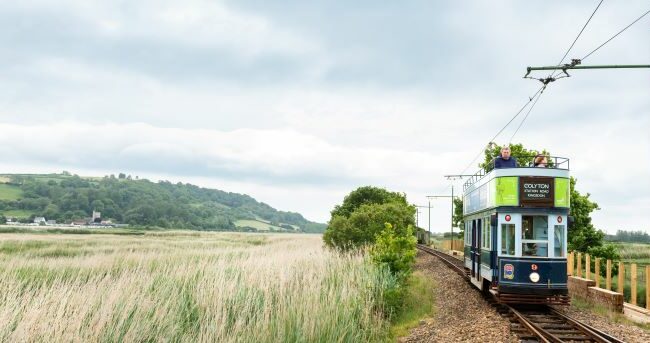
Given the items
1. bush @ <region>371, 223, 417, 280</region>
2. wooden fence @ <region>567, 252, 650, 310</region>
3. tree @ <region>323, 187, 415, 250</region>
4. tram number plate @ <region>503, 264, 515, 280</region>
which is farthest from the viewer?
tree @ <region>323, 187, 415, 250</region>

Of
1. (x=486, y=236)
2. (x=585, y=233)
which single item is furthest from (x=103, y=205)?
(x=486, y=236)

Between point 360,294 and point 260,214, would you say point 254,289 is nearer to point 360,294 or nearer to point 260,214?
point 360,294

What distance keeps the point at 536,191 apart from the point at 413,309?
4513 millimetres

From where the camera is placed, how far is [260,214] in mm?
195625

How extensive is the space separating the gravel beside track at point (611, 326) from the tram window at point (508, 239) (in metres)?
2.15

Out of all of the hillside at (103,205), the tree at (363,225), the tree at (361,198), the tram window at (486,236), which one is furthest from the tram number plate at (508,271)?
the hillside at (103,205)

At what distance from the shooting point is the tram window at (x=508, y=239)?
13.6 meters

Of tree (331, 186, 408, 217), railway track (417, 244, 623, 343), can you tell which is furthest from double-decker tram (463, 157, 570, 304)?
tree (331, 186, 408, 217)

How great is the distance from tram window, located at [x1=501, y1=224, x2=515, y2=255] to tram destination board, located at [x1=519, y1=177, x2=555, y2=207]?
0.66 m

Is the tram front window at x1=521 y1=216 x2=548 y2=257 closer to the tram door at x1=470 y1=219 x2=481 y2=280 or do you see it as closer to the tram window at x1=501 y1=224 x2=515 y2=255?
the tram window at x1=501 y1=224 x2=515 y2=255

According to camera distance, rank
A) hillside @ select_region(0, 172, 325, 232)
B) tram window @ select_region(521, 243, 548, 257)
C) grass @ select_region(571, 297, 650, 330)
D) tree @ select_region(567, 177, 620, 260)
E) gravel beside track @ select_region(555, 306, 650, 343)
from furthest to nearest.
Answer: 1. hillside @ select_region(0, 172, 325, 232)
2. tree @ select_region(567, 177, 620, 260)
3. tram window @ select_region(521, 243, 548, 257)
4. grass @ select_region(571, 297, 650, 330)
5. gravel beside track @ select_region(555, 306, 650, 343)

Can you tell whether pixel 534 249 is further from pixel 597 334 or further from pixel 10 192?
pixel 10 192

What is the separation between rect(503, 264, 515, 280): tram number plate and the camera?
13.4 m

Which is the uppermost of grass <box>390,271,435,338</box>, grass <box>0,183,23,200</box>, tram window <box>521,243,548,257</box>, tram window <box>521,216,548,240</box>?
grass <box>0,183,23,200</box>
